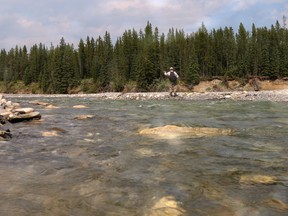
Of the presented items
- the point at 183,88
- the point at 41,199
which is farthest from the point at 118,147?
the point at 183,88

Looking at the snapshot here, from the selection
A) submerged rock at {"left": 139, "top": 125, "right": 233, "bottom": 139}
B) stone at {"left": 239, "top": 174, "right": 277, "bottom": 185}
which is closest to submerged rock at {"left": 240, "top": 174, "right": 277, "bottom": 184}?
stone at {"left": 239, "top": 174, "right": 277, "bottom": 185}

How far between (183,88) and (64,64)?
4329 centimetres

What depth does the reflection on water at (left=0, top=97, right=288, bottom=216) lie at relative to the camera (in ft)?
18.2

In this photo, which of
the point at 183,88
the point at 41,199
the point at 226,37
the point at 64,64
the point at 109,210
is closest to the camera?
the point at 109,210

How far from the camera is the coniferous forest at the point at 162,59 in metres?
81.5

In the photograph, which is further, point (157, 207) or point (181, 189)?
point (181, 189)

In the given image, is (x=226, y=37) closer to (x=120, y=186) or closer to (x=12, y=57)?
(x=120, y=186)

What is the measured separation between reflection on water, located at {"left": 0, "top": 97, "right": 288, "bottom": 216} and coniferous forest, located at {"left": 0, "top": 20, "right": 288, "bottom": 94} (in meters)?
68.8

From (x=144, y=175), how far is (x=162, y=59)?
87.7 m

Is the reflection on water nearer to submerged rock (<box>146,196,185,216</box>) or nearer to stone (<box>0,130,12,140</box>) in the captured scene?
submerged rock (<box>146,196,185,216</box>)

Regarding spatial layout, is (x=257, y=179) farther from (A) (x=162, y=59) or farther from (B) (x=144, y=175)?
(A) (x=162, y=59)

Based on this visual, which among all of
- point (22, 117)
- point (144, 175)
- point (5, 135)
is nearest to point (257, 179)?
point (144, 175)

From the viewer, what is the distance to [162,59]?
9356cm

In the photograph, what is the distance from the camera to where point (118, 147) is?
10672 mm
